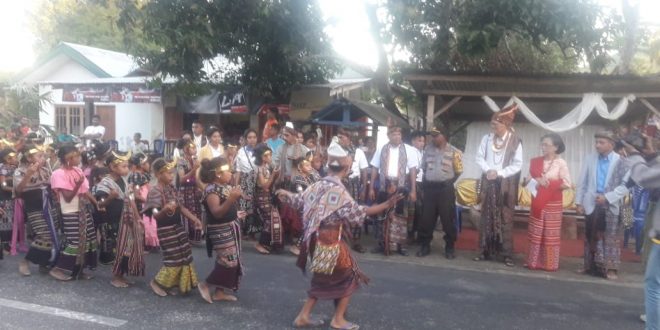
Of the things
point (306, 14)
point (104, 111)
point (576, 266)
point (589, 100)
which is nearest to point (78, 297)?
point (576, 266)

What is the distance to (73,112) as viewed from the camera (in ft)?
62.4

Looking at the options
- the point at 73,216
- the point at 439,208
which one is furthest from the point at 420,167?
the point at 73,216

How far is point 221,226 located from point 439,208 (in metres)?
3.37

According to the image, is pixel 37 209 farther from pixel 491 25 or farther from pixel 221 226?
pixel 491 25

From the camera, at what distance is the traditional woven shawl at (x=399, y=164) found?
24.2 ft

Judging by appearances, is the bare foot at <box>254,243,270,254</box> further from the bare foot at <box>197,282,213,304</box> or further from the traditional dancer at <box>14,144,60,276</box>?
the traditional dancer at <box>14,144,60,276</box>

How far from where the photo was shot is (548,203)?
22.1ft

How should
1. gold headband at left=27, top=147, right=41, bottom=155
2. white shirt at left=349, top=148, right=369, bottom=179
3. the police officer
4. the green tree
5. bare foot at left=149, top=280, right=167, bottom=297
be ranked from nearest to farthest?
bare foot at left=149, top=280, right=167, bottom=297 < gold headband at left=27, top=147, right=41, bottom=155 < the police officer < white shirt at left=349, top=148, right=369, bottom=179 < the green tree

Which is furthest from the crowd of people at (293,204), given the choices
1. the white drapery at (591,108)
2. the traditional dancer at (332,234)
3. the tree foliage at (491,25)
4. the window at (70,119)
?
the window at (70,119)

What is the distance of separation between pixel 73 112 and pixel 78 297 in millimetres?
15399

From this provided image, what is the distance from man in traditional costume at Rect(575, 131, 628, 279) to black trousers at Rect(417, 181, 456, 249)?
1598 mm

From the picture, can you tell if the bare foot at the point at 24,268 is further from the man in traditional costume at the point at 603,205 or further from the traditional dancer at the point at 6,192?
the man in traditional costume at the point at 603,205

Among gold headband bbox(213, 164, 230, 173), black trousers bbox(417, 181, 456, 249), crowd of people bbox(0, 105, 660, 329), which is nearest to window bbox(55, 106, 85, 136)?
crowd of people bbox(0, 105, 660, 329)

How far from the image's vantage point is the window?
61.8 feet
